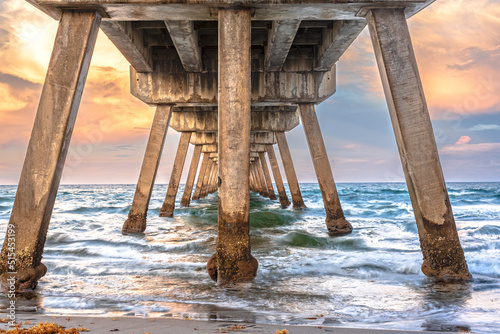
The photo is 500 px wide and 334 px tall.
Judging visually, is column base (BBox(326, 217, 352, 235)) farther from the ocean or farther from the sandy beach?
the sandy beach

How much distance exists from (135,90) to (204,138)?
34.9ft

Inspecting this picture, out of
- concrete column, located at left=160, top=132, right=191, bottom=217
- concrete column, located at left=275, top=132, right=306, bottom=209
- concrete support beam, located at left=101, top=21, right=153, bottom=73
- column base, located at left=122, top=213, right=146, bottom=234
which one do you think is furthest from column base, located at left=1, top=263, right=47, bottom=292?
concrete column, located at left=275, top=132, right=306, bottom=209

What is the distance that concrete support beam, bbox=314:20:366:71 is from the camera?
7.50m

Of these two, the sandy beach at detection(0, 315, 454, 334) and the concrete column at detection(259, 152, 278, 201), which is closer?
the sandy beach at detection(0, 315, 454, 334)

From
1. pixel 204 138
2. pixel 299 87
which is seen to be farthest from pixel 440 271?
pixel 204 138

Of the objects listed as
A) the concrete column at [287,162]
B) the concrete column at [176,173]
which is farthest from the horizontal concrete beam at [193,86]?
the concrete column at [287,162]

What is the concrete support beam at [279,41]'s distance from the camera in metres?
7.30

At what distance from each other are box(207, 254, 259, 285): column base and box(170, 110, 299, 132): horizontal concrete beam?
10268 millimetres

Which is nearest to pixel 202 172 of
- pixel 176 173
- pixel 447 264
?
pixel 176 173

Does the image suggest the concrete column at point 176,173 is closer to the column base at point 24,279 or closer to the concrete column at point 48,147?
the concrete column at point 48,147

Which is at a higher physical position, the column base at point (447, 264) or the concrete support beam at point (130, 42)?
the concrete support beam at point (130, 42)

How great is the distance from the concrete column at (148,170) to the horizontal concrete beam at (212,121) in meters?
4.43

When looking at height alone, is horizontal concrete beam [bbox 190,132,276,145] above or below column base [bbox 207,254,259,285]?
above

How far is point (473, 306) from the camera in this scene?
3.82m
